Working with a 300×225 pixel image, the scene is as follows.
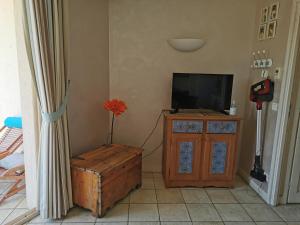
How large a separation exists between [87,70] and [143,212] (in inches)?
67.8

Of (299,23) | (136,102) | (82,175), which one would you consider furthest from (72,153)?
(299,23)

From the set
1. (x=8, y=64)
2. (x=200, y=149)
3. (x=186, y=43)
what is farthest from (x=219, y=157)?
(x=8, y=64)

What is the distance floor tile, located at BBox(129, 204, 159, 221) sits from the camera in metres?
2.22

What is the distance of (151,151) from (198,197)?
0.96 metres

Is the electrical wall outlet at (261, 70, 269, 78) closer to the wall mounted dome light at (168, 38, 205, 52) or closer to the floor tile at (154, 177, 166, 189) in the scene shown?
the wall mounted dome light at (168, 38, 205, 52)

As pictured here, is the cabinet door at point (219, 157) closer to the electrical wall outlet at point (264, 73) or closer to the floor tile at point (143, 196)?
the floor tile at point (143, 196)

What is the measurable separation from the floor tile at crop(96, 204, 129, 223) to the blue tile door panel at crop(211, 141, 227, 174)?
1171 millimetres

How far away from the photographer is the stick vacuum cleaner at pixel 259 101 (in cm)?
248

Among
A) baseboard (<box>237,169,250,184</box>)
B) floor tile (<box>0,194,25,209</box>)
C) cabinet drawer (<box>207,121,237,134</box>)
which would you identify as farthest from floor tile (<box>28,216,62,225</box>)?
baseboard (<box>237,169,250,184</box>)

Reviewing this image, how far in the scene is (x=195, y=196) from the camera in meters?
2.65

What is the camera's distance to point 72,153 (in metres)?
2.48

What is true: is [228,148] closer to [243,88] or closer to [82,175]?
[243,88]

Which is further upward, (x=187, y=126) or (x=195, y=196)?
(x=187, y=126)

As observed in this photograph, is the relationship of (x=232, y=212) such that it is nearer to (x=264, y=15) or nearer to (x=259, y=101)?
(x=259, y=101)
